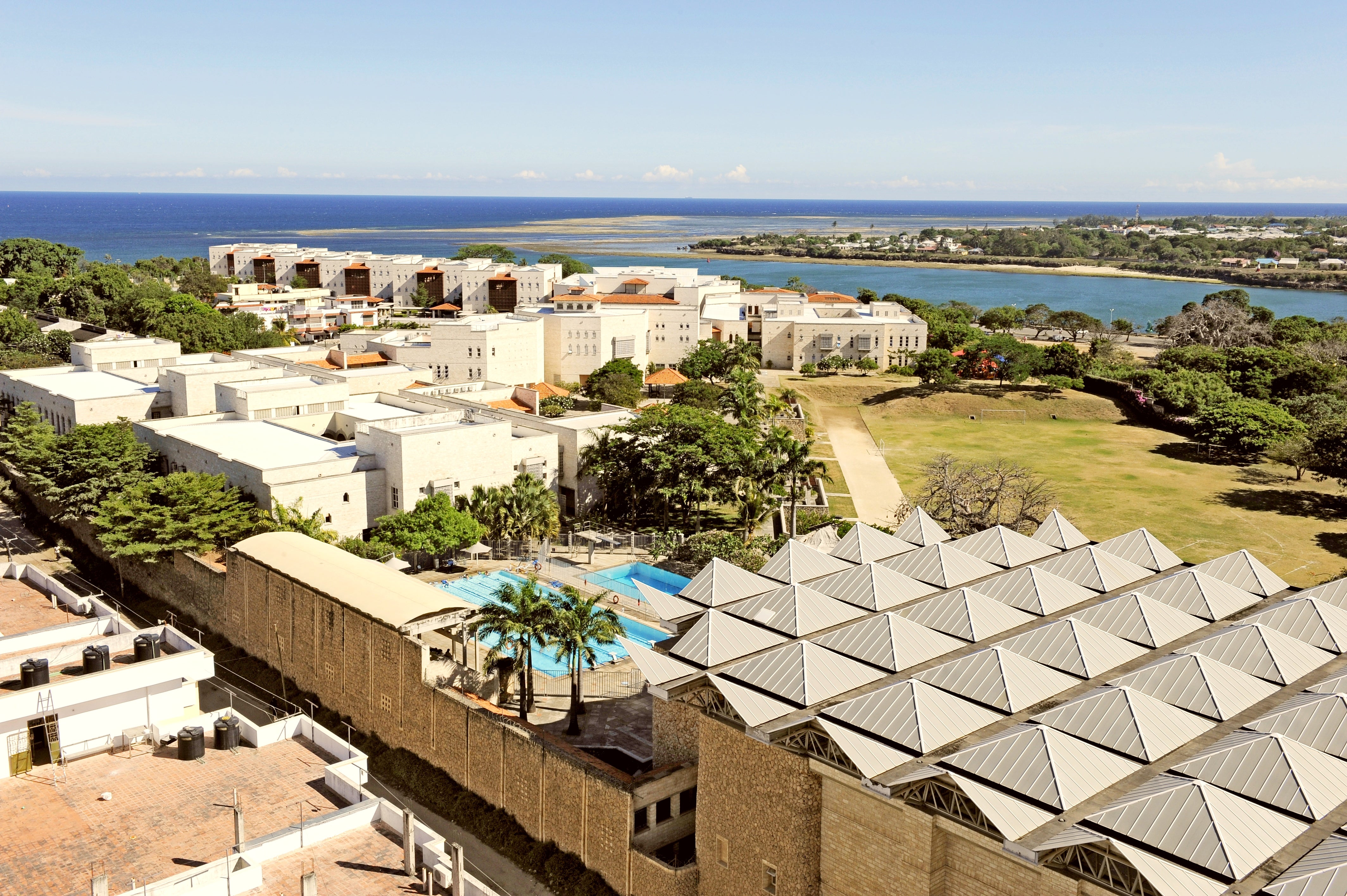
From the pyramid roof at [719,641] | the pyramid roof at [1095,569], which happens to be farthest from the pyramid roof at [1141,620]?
the pyramid roof at [719,641]

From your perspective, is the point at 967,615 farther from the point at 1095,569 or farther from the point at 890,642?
the point at 1095,569

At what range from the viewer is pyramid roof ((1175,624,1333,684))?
2100 cm

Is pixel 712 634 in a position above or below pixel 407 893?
above

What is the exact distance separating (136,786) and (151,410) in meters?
34.9

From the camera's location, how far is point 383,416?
48438 millimetres

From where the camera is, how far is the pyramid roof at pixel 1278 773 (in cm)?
1603

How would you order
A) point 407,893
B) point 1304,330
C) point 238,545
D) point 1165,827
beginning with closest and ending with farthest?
point 1165,827 → point 407,893 → point 238,545 → point 1304,330

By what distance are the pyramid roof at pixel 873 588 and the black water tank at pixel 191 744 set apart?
14.0m

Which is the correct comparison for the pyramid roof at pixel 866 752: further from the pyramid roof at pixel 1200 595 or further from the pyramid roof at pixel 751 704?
the pyramid roof at pixel 1200 595

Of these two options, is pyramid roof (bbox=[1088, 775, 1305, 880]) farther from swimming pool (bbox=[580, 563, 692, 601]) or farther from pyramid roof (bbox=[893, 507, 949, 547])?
swimming pool (bbox=[580, 563, 692, 601])

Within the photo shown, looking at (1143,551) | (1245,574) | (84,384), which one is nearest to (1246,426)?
(1143,551)

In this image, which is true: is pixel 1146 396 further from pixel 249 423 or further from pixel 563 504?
pixel 249 423

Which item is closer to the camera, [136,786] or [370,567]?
[136,786]

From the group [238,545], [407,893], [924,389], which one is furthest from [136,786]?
[924,389]
